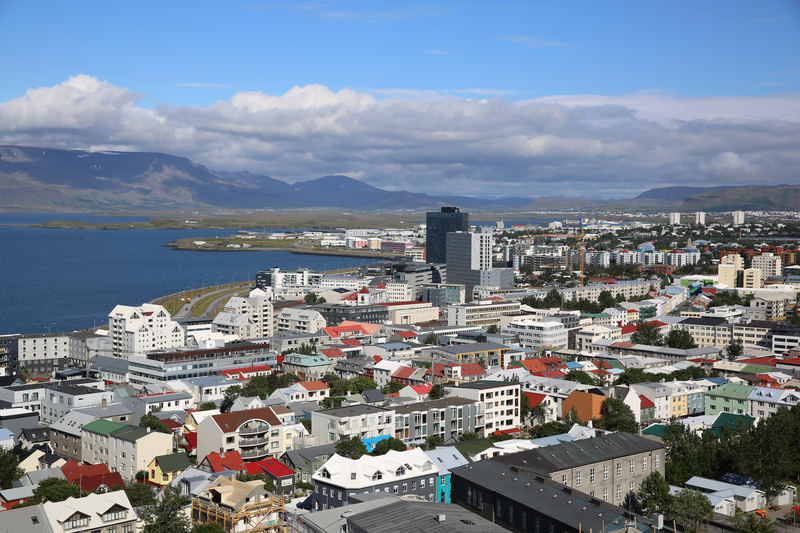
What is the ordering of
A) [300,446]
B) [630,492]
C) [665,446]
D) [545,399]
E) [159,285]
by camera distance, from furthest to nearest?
[159,285]
[545,399]
[300,446]
[665,446]
[630,492]

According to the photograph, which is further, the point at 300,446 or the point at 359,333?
the point at 359,333

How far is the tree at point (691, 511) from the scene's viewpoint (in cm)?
945

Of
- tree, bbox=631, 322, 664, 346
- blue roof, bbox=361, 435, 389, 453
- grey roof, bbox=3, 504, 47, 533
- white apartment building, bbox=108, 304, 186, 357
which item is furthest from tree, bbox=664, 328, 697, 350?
grey roof, bbox=3, 504, 47, 533

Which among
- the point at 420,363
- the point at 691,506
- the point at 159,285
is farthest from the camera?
the point at 159,285

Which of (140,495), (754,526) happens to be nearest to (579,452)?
(754,526)

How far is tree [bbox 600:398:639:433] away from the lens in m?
13.9

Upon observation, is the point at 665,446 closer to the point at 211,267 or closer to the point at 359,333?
the point at 359,333

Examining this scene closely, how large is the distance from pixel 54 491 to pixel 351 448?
416 centimetres

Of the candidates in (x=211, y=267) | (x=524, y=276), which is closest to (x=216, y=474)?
(x=524, y=276)

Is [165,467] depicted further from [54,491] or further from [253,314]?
[253,314]

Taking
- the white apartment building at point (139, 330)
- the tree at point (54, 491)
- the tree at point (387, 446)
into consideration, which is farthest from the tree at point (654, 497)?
the white apartment building at point (139, 330)

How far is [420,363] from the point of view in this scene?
64.3ft

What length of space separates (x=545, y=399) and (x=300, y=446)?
5.54m

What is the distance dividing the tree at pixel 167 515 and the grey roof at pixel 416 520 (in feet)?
7.99
